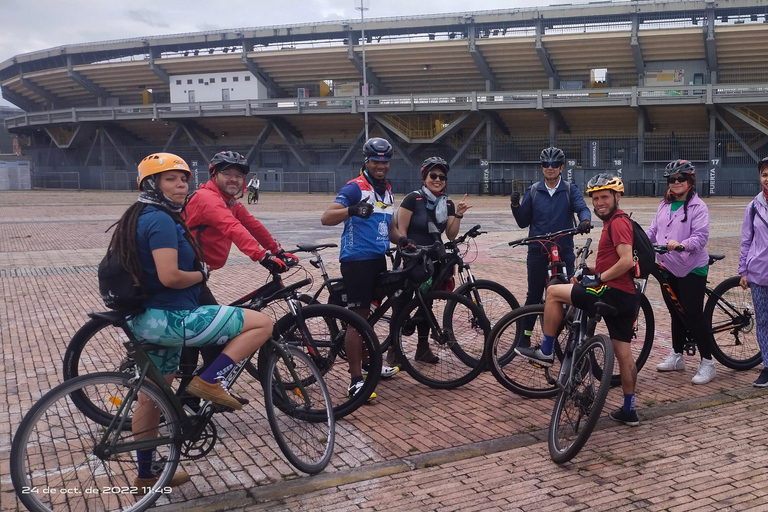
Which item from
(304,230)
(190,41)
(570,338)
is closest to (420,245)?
(570,338)

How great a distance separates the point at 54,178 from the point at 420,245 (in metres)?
53.7

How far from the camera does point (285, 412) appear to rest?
421 cm

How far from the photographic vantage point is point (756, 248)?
5.62m

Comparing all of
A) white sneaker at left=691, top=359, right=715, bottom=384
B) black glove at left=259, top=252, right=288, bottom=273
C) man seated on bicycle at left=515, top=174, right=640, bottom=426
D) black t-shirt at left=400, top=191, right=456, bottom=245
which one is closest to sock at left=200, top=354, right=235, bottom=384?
black glove at left=259, top=252, right=288, bottom=273

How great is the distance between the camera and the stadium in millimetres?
35031

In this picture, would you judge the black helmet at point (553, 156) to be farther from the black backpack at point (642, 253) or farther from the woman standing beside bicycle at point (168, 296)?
the woman standing beside bicycle at point (168, 296)

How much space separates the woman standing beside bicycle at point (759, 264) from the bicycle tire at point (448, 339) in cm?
218

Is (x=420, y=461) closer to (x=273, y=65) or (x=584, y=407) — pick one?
(x=584, y=407)

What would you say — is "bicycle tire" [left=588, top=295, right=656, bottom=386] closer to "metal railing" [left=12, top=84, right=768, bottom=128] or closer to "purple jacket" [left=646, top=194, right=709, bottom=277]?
"purple jacket" [left=646, top=194, right=709, bottom=277]

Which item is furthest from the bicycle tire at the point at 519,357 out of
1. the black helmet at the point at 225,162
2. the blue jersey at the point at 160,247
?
the blue jersey at the point at 160,247

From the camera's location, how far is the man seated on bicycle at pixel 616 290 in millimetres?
4688

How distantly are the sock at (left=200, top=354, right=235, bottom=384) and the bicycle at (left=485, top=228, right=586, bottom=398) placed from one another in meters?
2.18

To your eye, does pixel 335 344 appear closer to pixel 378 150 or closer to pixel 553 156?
pixel 378 150

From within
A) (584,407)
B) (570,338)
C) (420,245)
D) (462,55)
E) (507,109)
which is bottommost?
(584,407)
